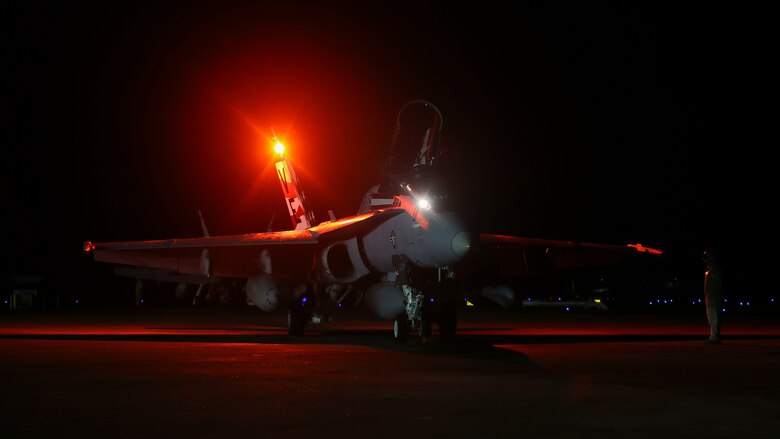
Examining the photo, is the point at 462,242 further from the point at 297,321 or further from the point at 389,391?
the point at 389,391

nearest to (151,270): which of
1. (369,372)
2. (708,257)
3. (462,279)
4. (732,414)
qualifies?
(462,279)

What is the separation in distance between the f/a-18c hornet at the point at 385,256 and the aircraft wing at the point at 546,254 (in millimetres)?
26

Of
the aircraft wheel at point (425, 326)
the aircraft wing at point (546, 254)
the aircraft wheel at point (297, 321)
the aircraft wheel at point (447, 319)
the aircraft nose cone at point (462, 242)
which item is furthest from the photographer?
the aircraft wing at point (546, 254)

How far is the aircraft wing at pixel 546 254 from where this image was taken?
2131cm

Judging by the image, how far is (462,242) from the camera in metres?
15.7

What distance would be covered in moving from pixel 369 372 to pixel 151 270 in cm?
2348

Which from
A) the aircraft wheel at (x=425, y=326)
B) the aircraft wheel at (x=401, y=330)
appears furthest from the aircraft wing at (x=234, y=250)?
the aircraft wheel at (x=425, y=326)

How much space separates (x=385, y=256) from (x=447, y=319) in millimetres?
1715

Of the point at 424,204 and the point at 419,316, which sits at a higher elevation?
the point at 424,204

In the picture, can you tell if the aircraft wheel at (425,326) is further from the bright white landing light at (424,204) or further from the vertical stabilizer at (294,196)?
the vertical stabilizer at (294,196)

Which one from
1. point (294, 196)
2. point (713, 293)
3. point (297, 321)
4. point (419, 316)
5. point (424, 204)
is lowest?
point (297, 321)

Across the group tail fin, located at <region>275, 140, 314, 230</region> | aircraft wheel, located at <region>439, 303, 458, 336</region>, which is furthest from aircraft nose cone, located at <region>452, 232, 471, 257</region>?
tail fin, located at <region>275, 140, 314, 230</region>

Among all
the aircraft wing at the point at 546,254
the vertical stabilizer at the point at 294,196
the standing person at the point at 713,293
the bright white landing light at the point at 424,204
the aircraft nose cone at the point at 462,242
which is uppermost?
the vertical stabilizer at the point at 294,196

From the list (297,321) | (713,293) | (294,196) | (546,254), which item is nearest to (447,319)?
(297,321)
